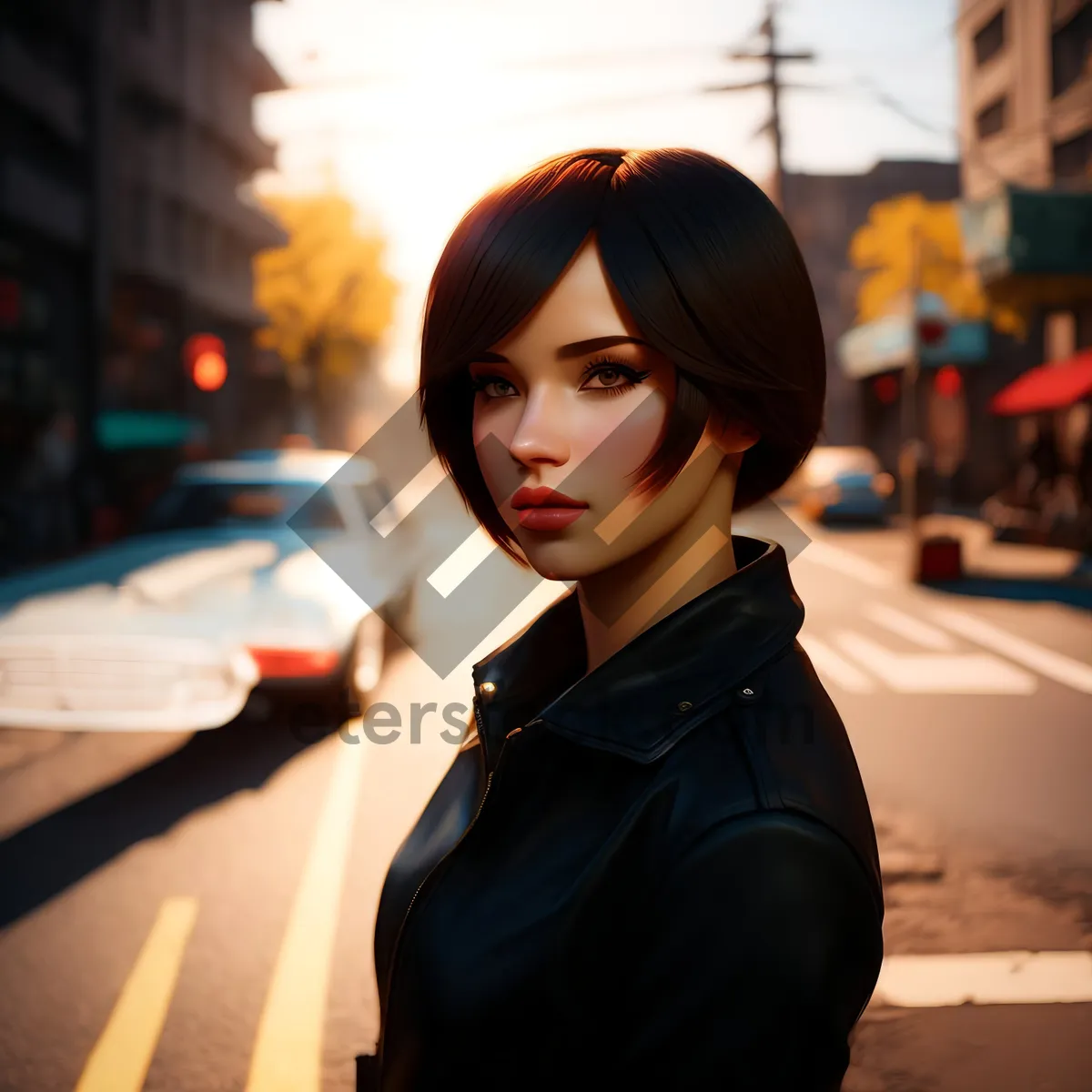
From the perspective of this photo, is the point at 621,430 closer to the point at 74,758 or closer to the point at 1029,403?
the point at 74,758

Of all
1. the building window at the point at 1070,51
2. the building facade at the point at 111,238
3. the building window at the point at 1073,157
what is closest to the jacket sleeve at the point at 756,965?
the building facade at the point at 111,238

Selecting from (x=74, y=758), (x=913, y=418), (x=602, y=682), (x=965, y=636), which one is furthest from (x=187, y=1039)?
(x=913, y=418)

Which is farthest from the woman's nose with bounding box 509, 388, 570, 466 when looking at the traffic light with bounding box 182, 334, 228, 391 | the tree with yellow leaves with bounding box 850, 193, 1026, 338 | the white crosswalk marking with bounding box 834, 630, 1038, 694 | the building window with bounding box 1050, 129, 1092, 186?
the tree with yellow leaves with bounding box 850, 193, 1026, 338

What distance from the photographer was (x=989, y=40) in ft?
98.9

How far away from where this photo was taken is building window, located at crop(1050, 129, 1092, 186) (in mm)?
22531

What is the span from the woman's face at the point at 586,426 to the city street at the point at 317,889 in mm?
2151

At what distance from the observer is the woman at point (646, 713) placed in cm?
102

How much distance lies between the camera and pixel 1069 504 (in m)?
18.9

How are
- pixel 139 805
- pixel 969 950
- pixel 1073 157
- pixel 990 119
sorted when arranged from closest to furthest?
1. pixel 969 950
2. pixel 139 805
3. pixel 1073 157
4. pixel 990 119

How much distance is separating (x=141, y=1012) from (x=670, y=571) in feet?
8.64

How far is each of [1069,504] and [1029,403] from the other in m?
3.08

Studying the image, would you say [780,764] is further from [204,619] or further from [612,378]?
[204,619]

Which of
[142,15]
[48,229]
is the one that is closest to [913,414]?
[48,229]

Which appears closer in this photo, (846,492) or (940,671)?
(940,671)
